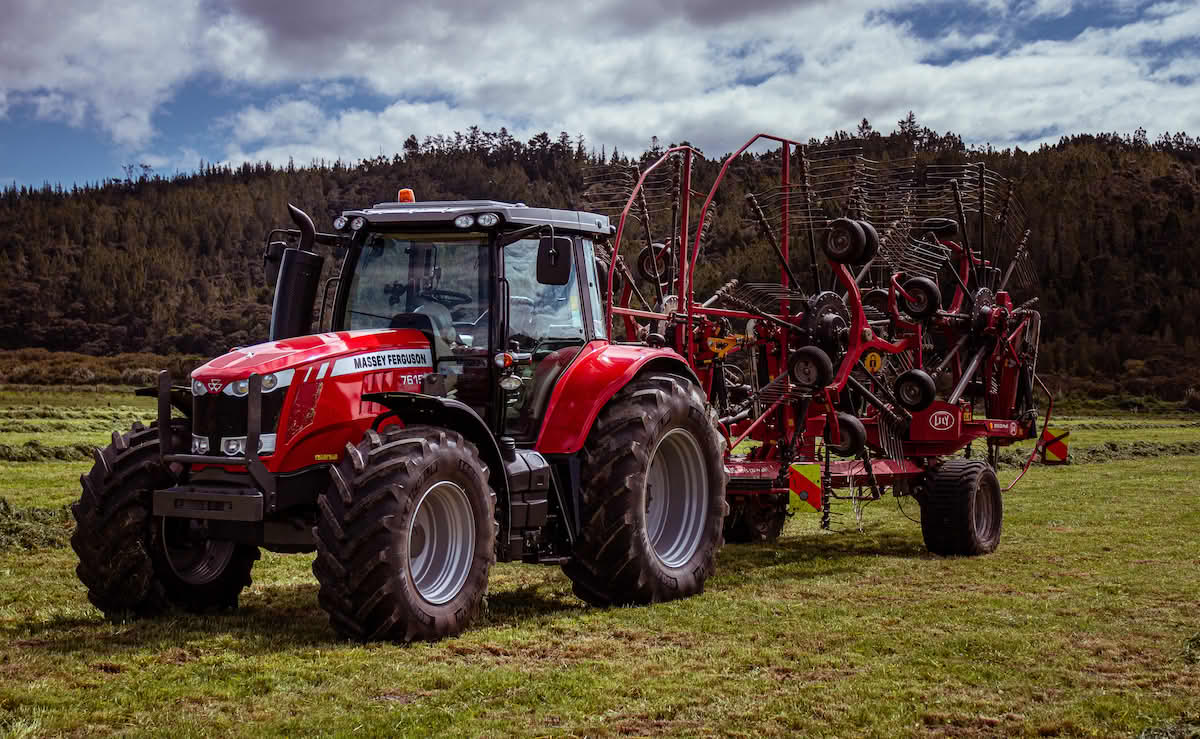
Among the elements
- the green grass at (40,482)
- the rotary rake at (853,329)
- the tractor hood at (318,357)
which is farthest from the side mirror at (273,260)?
the green grass at (40,482)

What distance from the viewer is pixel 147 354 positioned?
112500 millimetres

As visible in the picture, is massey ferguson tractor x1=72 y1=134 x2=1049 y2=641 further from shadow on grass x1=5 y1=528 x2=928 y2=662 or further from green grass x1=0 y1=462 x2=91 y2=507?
green grass x1=0 y1=462 x2=91 y2=507

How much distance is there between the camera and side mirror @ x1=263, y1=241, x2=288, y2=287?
8.57 metres

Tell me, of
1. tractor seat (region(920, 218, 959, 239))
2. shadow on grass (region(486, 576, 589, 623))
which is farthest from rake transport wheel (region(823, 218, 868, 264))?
shadow on grass (region(486, 576, 589, 623))

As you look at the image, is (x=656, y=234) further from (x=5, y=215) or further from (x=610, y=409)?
(x=5, y=215)

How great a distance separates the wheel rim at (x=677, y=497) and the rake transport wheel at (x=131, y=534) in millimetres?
3476

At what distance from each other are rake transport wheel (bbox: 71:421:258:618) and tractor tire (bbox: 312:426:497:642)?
4.25ft

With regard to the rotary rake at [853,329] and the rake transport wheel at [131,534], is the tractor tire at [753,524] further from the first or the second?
the rake transport wheel at [131,534]

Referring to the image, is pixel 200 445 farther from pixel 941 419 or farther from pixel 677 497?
pixel 941 419

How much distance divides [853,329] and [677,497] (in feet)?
11.4

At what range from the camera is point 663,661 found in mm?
6875

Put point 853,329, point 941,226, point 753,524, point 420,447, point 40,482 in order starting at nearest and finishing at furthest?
point 420,447
point 853,329
point 753,524
point 941,226
point 40,482

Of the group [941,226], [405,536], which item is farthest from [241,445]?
[941,226]

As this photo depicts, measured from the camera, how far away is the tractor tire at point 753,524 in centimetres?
1278
